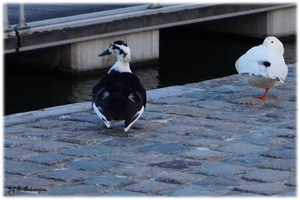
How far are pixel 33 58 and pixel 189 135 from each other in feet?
19.2

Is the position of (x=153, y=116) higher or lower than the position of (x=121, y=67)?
lower

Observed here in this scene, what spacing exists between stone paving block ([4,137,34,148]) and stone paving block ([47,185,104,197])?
1153 mm

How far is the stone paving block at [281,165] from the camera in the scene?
5.56 metres

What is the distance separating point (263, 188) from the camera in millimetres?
5129

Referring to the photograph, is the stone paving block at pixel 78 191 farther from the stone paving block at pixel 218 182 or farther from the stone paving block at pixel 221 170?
the stone paving block at pixel 221 170

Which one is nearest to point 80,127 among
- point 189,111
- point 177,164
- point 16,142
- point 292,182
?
point 16,142

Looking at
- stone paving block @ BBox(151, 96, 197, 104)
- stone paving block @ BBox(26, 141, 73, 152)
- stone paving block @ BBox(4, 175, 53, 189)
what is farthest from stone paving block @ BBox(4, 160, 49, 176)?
stone paving block @ BBox(151, 96, 197, 104)

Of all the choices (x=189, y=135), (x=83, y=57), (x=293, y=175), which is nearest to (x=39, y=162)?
(x=189, y=135)

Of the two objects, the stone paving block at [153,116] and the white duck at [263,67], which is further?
the white duck at [263,67]

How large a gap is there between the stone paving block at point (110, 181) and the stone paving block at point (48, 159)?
50cm

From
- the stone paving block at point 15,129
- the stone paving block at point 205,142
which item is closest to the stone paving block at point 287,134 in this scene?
the stone paving block at point 205,142

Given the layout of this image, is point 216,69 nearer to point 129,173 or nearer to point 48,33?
point 48,33

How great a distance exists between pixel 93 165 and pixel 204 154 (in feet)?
2.73

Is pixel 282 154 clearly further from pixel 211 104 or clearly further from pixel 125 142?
pixel 211 104
